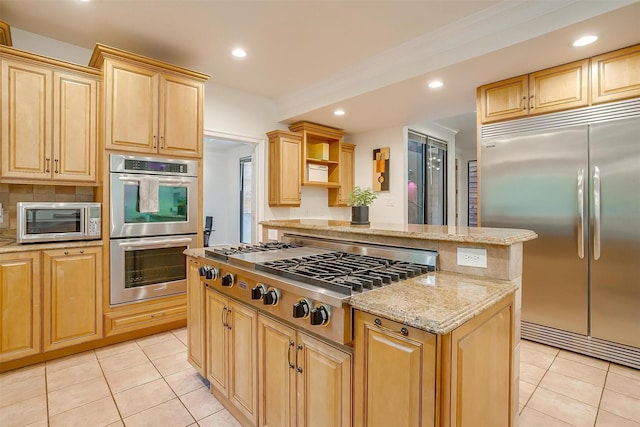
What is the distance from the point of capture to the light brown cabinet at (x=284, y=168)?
4.34 m

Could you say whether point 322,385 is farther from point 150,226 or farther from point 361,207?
point 150,226

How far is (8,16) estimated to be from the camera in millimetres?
2506

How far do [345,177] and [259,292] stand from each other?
407 cm

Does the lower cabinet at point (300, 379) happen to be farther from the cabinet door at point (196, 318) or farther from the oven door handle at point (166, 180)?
the oven door handle at point (166, 180)

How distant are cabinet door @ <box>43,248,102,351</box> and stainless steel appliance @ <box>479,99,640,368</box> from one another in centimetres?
369

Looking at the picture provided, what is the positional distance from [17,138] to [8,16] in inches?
39.6

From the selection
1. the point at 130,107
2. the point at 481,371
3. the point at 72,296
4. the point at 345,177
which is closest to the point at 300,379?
the point at 481,371

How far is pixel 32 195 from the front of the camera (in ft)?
9.17

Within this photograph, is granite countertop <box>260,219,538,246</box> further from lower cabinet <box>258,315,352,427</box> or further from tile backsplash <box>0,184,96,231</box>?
tile backsplash <box>0,184,96,231</box>

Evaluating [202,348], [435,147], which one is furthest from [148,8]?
[435,147]

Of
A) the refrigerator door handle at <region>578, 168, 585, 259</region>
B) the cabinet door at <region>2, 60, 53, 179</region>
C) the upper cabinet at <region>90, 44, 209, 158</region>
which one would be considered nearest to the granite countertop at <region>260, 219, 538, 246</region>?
the refrigerator door handle at <region>578, 168, 585, 259</region>

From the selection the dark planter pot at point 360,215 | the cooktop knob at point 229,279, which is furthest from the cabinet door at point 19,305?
the dark planter pot at point 360,215

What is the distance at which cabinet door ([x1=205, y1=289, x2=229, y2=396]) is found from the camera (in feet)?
5.98

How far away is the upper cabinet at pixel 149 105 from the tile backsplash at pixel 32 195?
2.35 ft
